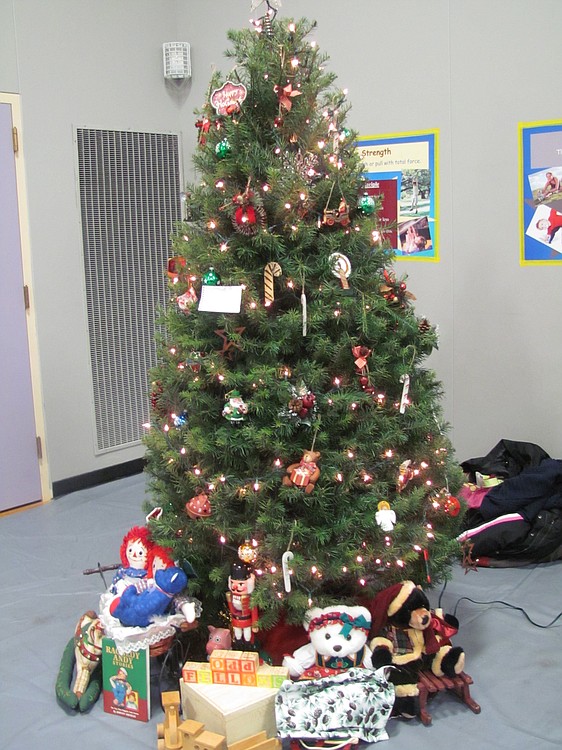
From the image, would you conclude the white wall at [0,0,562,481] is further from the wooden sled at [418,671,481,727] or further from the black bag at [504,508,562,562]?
the wooden sled at [418,671,481,727]

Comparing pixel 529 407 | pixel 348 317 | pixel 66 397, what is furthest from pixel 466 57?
pixel 66 397

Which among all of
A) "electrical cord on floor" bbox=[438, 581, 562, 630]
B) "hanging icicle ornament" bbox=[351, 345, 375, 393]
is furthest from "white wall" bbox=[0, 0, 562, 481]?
"hanging icicle ornament" bbox=[351, 345, 375, 393]

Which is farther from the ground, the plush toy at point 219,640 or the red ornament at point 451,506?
the red ornament at point 451,506

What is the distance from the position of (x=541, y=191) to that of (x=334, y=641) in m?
2.31

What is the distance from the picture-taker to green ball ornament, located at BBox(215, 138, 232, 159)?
2.47 metres

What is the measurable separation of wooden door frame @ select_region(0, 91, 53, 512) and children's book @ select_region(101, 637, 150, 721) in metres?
2.01

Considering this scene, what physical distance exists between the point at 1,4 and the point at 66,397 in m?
1.95

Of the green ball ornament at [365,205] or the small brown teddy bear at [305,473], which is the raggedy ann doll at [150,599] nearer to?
the small brown teddy bear at [305,473]

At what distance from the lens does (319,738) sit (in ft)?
7.34

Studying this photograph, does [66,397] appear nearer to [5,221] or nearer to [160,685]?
[5,221]

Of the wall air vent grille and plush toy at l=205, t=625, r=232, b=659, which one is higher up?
the wall air vent grille

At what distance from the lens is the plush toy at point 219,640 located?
2.53 m

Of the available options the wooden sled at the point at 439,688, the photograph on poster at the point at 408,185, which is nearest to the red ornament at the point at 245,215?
the wooden sled at the point at 439,688

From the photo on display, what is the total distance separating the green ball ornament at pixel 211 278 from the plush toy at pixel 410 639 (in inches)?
41.7
